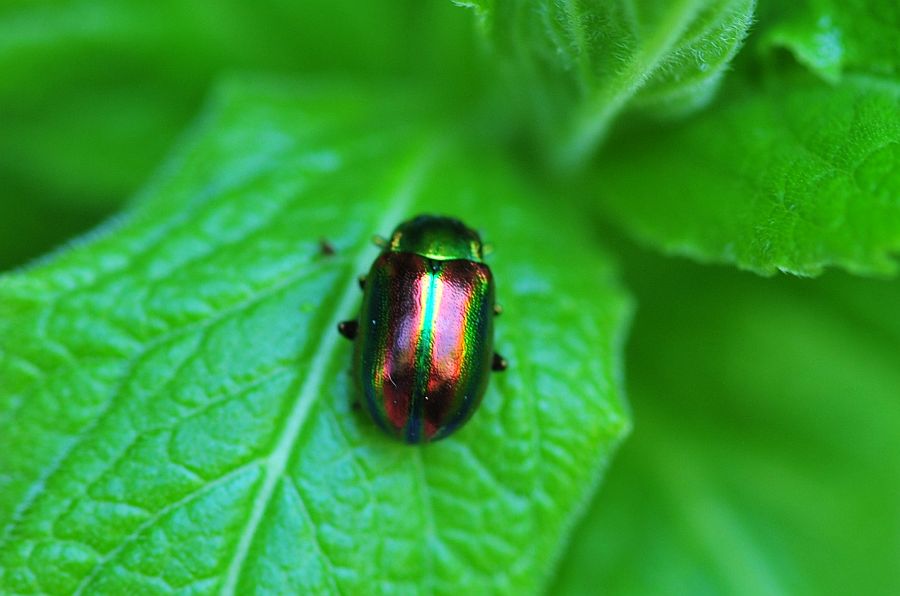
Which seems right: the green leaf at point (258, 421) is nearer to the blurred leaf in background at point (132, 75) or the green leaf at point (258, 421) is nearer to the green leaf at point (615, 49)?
the green leaf at point (615, 49)

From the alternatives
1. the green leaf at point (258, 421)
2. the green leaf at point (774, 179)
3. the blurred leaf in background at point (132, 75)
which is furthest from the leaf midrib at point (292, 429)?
the blurred leaf in background at point (132, 75)

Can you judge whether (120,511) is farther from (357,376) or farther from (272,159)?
(272,159)

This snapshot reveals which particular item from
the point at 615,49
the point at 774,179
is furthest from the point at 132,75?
the point at 774,179

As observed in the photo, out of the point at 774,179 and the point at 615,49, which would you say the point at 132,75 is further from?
the point at 774,179

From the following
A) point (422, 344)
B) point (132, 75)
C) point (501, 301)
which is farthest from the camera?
point (132, 75)

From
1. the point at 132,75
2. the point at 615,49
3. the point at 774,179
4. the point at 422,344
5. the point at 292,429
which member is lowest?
the point at 292,429

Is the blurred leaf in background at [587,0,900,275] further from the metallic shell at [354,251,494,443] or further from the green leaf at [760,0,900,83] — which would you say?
the metallic shell at [354,251,494,443]
